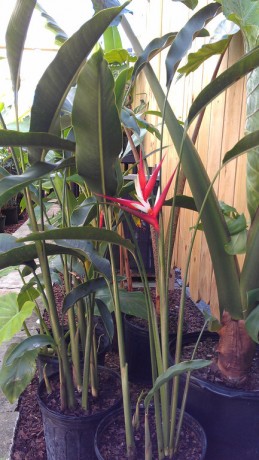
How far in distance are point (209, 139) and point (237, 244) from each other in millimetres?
868

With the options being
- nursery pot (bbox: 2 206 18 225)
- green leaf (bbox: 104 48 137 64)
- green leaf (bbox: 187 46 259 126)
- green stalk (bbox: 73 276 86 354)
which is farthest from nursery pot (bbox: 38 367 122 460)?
nursery pot (bbox: 2 206 18 225)

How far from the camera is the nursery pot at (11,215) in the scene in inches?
224

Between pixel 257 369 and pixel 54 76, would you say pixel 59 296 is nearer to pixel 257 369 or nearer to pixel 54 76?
pixel 257 369

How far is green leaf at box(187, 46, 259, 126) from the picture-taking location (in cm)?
73

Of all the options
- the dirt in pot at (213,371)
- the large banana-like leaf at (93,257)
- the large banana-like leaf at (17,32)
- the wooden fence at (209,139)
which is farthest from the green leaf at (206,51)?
the dirt in pot at (213,371)

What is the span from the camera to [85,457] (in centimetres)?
123

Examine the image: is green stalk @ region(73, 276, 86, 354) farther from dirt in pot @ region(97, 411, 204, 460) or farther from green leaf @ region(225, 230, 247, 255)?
green leaf @ region(225, 230, 247, 255)

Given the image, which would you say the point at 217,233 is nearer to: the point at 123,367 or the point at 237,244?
the point at 237,244

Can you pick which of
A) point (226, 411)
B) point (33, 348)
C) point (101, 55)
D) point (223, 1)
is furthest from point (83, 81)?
point (226, 411)

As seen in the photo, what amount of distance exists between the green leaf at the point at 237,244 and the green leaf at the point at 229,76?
13.6 inches

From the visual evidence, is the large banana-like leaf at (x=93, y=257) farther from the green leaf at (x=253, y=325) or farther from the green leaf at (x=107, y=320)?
the green leaf at (x=253, y=325)

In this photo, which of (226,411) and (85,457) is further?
(85,457)

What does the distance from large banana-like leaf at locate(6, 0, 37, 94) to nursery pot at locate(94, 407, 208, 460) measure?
906 millimetres

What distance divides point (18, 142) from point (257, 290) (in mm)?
669
